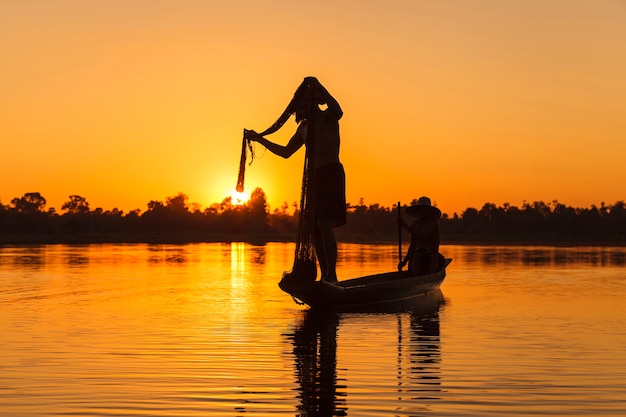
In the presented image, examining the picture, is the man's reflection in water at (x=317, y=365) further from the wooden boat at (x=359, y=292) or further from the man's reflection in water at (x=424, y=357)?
the man's reflection in water at (x=424, y=357)

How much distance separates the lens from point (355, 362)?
33.4 feet

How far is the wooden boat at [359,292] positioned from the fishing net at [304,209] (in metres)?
0.16

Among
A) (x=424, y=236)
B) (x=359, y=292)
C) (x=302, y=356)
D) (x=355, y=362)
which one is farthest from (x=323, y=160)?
(x=355, y=362)

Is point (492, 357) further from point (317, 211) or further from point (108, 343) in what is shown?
point (317, 211)

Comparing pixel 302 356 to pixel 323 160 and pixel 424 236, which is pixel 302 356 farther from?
pixel 424 236

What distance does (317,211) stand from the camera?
15820 millimetres

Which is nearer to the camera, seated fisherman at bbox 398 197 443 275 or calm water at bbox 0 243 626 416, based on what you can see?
calm water at bbox 0 243 626 416

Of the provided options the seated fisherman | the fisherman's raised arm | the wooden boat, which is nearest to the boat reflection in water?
the wooden boat

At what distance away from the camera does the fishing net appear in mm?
15508

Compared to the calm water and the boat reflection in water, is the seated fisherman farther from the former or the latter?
the boat reflection in water

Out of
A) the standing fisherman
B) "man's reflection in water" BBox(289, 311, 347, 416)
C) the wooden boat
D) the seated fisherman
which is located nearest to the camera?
"man's reflection in water" BBox(289, 311, 347, 416)

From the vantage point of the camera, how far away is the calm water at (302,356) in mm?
7914

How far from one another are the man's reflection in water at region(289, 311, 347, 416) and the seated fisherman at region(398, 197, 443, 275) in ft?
→ 13.8

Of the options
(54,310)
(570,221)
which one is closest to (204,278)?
(54,310)
